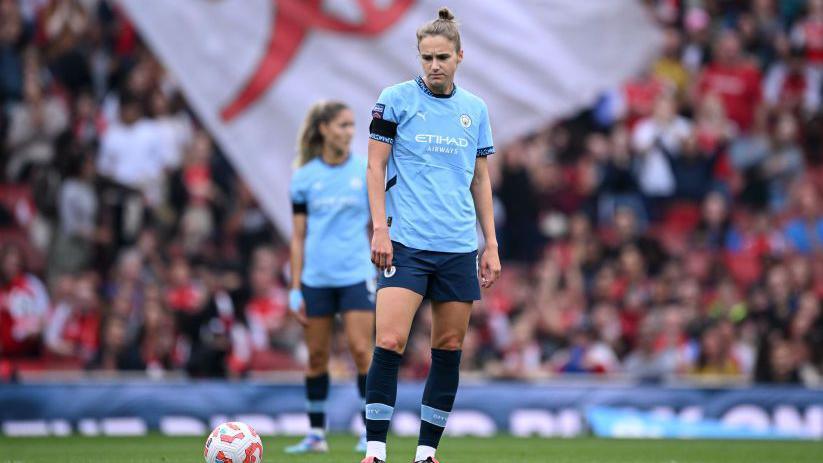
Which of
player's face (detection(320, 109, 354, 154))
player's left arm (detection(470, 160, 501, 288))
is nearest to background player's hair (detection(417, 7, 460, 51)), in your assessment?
player's left arm (detection(470, 160, 501, 288))

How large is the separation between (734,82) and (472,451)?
1034 cm

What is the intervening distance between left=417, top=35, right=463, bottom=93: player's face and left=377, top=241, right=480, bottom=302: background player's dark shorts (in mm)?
956

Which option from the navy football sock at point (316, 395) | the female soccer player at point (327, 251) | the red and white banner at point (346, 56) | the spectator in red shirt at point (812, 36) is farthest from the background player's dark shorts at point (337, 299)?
the spectator in red shirt at point (812, 36)

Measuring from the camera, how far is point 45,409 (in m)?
13.9

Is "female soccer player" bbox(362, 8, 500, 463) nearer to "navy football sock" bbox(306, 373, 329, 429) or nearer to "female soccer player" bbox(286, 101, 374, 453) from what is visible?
"female soccer player" bbox(286, 101, 374, 453)

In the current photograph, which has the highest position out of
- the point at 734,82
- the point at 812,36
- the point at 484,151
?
the point at 812,36

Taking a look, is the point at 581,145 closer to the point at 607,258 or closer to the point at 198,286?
the point at 607,258

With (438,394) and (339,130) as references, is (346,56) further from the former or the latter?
(438,394)

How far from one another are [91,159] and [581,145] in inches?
259

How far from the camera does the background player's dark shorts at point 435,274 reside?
7723 mm

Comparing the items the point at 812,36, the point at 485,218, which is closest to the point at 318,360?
the point at 485,218

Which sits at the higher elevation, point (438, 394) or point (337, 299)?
point (337, 299)

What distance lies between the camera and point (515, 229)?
1769 cm

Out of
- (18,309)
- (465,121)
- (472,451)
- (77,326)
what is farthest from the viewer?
(77,326)
